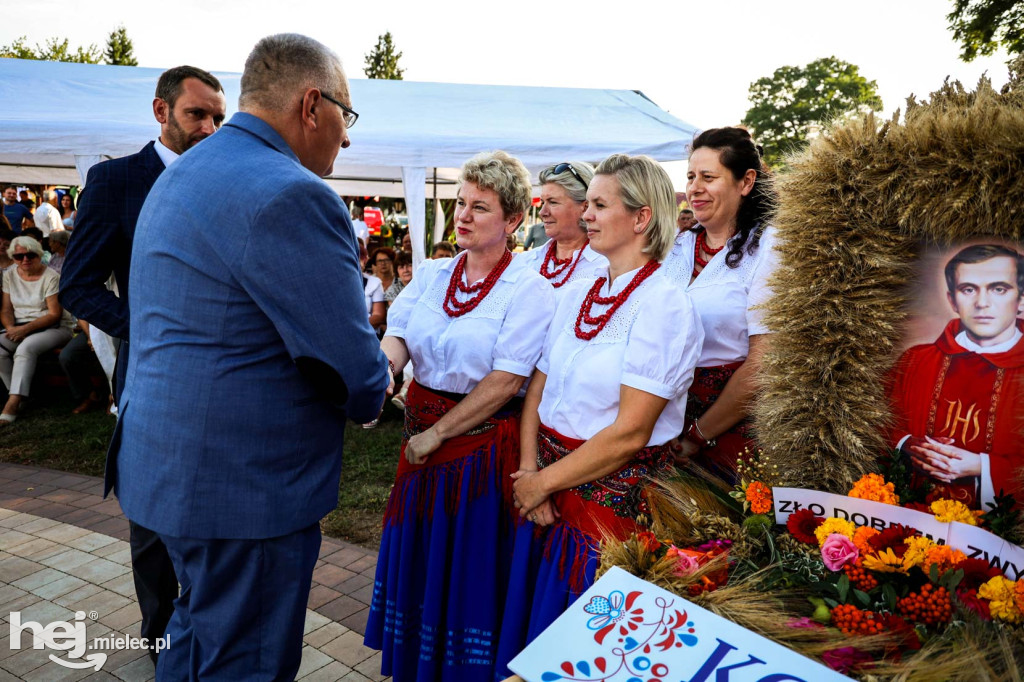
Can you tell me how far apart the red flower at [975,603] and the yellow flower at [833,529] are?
0.68 ft

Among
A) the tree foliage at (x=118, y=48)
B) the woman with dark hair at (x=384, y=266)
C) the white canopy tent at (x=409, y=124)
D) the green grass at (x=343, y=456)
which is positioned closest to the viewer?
the green grass at (x=343, y=456)

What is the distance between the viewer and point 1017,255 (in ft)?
4.15

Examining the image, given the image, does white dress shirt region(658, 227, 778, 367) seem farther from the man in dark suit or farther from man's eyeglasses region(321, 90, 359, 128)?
the man in dark suit

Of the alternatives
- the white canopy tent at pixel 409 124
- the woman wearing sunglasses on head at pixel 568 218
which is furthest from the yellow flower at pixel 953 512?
the white canopy tent at pixel 409 124

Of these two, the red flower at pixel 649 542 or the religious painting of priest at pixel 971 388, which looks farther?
the red flower at pixel 649 542

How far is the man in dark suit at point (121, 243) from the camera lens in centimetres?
247

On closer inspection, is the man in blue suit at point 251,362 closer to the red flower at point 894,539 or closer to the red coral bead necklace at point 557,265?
the red flower at point 894,539

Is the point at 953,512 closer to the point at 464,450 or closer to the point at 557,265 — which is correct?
the point at 464,450

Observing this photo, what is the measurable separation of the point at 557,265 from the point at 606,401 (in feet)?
4.85

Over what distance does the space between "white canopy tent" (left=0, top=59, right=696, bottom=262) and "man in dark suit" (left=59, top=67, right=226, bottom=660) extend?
14.5 ft

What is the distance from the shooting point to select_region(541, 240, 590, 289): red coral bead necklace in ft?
10.9

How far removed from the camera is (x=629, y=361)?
2010mm

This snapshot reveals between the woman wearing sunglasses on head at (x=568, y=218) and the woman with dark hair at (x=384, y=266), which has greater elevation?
the woman wearing sunglasses on head at (x=568, y=218)

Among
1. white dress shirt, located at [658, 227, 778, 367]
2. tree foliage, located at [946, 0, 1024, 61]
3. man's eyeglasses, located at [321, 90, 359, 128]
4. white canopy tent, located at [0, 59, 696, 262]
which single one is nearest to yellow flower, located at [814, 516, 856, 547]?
white dress shirt, located at [658, 227, 778, 367]
